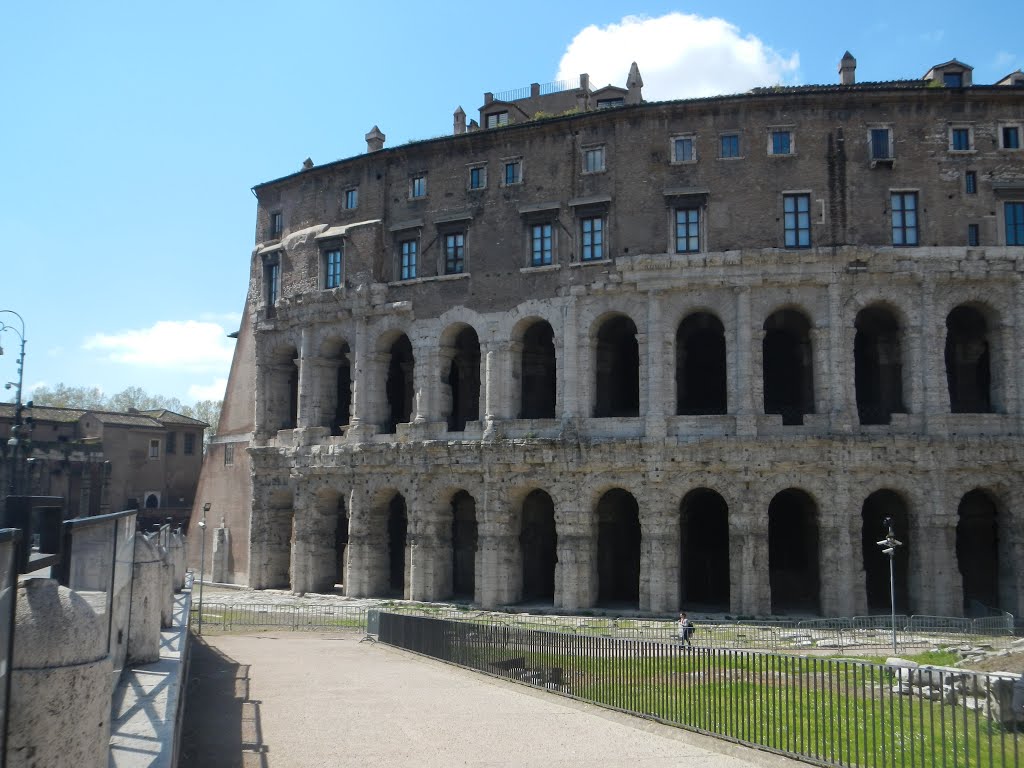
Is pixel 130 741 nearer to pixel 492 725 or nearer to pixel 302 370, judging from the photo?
pixel 492 725

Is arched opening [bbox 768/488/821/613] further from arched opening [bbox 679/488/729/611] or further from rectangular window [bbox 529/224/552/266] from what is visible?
rectangular window [bbox 529/224/552/266]

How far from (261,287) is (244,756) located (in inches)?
1208

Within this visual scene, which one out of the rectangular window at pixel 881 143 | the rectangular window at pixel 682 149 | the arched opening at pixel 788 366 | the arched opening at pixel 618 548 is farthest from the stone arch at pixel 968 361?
the arched opening at pixel 618 548

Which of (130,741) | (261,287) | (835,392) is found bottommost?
(130,741)

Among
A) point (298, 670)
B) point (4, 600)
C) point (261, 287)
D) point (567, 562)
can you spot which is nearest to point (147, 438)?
point (261, 287)

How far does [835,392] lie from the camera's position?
94.6 feet

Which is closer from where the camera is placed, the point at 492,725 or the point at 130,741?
the point at 130,741

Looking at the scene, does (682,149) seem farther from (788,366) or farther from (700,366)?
(788,366)

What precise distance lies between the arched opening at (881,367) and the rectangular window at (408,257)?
646 inches

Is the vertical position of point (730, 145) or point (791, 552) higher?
point (730, 145)

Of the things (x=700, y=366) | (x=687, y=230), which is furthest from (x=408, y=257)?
(x=700, y=366)

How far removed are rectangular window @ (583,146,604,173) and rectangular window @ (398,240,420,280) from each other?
7.33m

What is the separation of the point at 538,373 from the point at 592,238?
20.1ft

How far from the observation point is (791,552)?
32.4m
